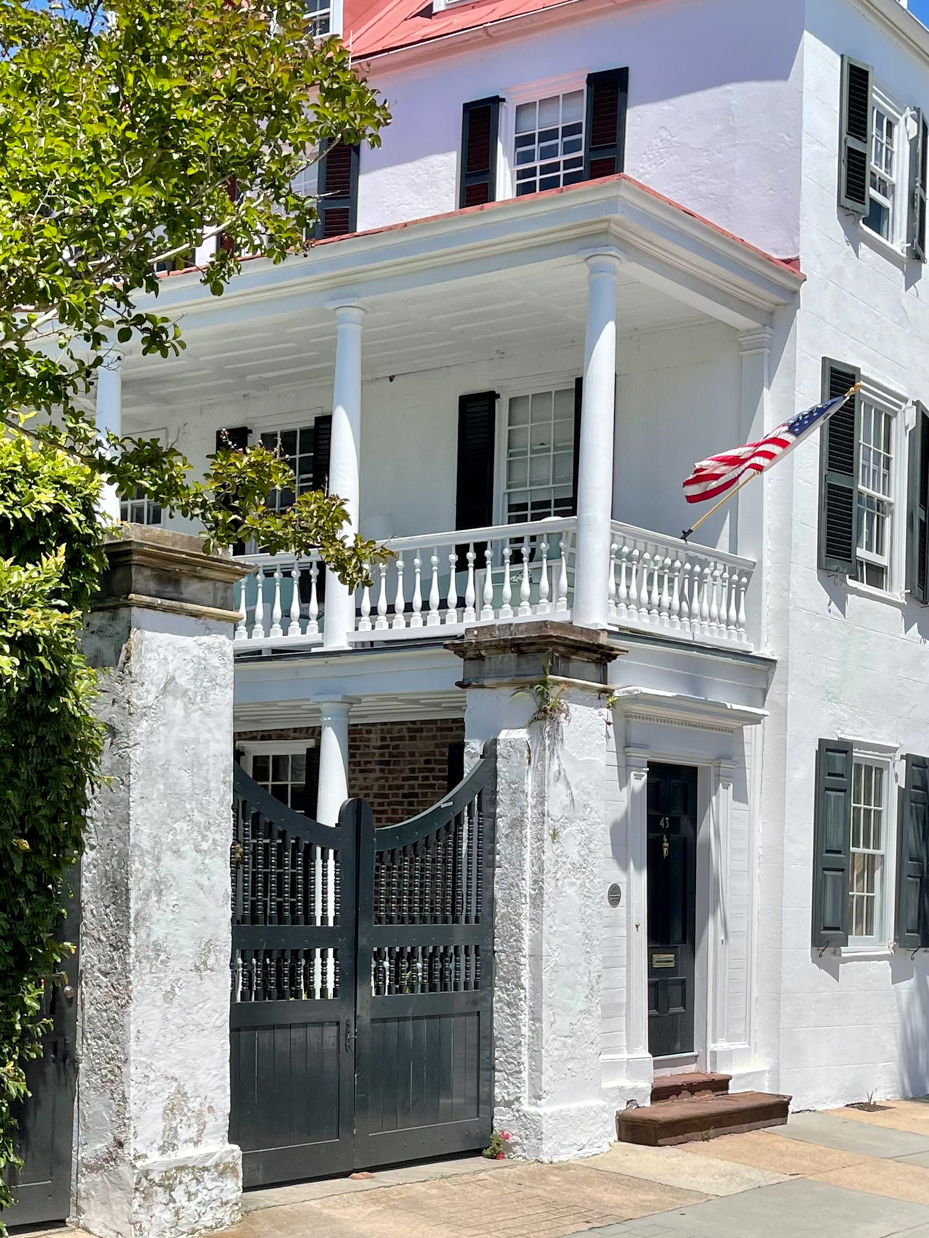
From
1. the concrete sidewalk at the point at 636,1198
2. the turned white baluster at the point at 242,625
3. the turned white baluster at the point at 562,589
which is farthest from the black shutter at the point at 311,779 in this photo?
the concrete sidewalk at the point at 636,1198

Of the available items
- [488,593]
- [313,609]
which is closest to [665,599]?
[488,593]

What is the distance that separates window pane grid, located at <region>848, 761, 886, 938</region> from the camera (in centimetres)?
1503

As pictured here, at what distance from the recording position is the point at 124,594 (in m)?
7.63

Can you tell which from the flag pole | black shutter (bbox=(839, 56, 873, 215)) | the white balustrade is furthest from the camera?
black shutter (bbox=(839, 56, 873, 215))

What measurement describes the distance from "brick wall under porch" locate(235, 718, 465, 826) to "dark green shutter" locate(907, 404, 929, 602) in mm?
4438

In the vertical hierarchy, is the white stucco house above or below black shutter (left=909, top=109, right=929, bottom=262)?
below

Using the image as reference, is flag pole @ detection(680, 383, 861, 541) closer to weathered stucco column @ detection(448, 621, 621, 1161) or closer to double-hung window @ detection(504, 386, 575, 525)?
double-hung window @ detection(504, 386, 575, 525)

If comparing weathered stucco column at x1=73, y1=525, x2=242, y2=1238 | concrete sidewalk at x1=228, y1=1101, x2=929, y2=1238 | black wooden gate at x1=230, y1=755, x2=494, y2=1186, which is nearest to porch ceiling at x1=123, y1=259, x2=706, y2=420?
black wooden gate at x1=230, y1=755, x2=494, y2=1186

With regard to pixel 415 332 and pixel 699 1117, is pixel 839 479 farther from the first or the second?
pixel 699 1117

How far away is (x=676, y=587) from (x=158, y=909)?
6383 mm

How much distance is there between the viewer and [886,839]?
15.4m

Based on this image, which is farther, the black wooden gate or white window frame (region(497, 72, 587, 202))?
white window frame (region(497, 72, 587, 202))

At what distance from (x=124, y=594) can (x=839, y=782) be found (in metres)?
8.32

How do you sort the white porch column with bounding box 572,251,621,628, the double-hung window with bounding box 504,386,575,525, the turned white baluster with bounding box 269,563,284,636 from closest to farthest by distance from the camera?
the white porch column with bounding box 572,251,621,628 → the turned white baluster with bounding box 269,563,284,636 → the double-hung window with bounding box 504,386,575,525
